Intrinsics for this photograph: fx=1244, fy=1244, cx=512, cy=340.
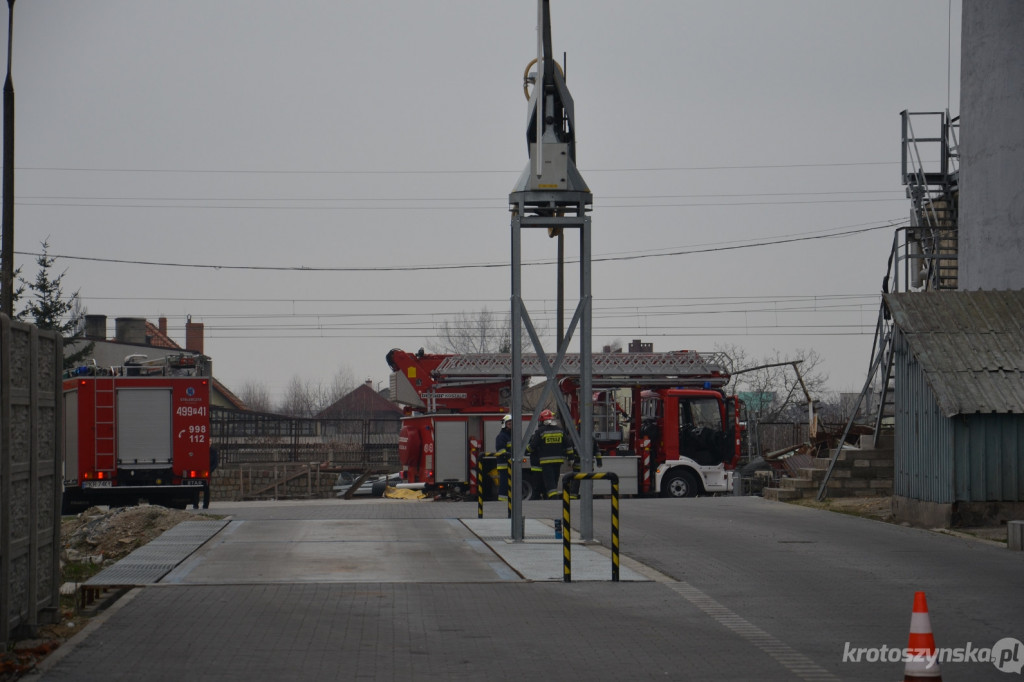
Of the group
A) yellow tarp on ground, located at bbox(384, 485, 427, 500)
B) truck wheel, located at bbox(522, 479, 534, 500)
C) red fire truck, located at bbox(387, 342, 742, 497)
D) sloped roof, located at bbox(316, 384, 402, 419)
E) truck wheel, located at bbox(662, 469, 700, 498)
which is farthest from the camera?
sloped roof, located at bbox(316, 384, 402, 419)

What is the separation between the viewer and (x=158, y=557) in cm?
1468

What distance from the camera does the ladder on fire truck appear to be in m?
31.3

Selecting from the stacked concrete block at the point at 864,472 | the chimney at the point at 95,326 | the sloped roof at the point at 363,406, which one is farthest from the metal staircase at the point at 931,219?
the sloped roof at the point at 363,406

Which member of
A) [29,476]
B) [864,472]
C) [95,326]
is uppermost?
[95,326]

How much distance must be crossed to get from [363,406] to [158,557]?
3583 inches

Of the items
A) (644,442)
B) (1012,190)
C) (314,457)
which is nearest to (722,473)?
(644,442)

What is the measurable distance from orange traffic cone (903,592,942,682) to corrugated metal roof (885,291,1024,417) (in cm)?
1172

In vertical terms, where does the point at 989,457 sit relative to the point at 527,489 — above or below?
above

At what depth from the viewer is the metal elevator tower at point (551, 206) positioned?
15906 mm

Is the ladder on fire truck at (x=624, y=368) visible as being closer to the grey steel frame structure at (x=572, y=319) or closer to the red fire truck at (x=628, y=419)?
the red fire truck at (x=628, y=419)

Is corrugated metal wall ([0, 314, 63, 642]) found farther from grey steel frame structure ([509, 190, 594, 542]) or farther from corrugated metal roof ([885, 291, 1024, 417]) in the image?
corrugated metal roof ([885, 291, 1024, 417])

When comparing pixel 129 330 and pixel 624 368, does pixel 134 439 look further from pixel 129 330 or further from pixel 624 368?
pixel 129 330

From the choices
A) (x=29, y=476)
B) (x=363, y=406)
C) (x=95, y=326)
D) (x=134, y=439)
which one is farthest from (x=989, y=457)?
(x=363, y=406)

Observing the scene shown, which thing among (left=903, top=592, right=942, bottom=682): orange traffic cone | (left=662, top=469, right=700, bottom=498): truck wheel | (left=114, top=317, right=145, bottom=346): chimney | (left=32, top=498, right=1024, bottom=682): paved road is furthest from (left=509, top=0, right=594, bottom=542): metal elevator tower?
(left=114, top=317, right=145, bottom=346): chimney
